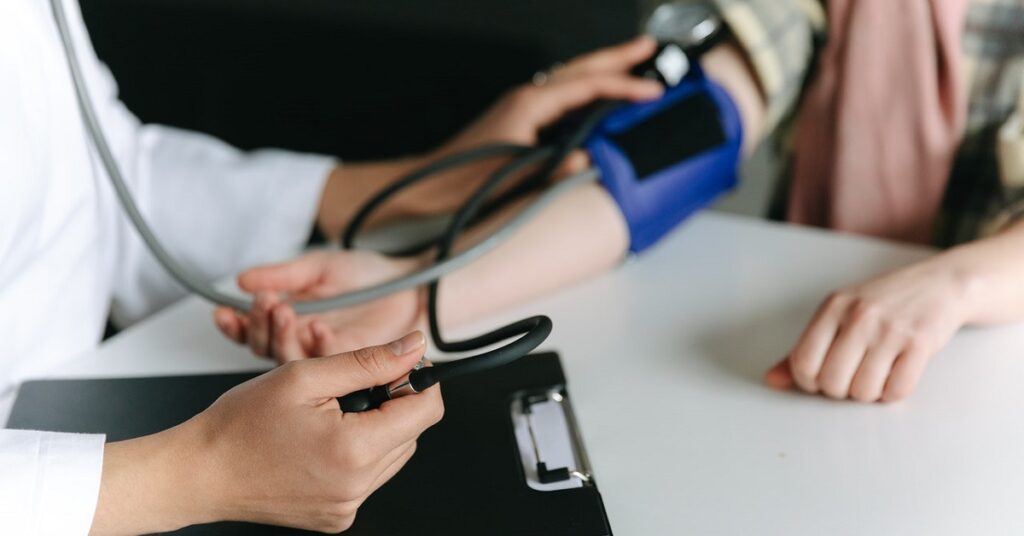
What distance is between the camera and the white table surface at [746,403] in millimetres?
536

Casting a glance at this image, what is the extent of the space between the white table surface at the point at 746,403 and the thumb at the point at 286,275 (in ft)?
0.19

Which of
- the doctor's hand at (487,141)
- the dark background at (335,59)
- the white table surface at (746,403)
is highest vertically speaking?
the dark background at (335,59)

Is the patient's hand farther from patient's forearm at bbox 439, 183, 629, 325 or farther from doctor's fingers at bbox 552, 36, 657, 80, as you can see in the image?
doctor's fingers at bbox 552, 36, 657, 80

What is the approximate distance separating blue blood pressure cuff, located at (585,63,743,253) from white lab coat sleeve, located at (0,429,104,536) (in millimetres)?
449

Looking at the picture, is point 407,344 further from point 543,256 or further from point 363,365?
point 543,256

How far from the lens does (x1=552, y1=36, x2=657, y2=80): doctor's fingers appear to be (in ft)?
2.89

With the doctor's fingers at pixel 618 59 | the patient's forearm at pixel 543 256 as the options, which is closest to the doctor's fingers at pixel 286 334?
the patient's forearm at pixel 543 256

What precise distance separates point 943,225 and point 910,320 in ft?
1.21

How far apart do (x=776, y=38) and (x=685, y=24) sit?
91mm

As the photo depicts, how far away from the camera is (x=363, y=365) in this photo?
0.49 metres

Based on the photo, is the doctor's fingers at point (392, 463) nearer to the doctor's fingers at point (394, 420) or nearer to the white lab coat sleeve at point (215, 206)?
the doctor's fingers at point (394, 420)

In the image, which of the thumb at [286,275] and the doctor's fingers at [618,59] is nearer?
the thumb at [286,275]

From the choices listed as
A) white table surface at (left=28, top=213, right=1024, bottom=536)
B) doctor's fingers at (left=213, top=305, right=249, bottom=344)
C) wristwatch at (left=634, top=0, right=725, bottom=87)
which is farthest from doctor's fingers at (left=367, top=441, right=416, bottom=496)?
wristwatch at (left=634, top=0, right=725, bottom=87)

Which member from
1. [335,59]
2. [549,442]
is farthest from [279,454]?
[335,59]
